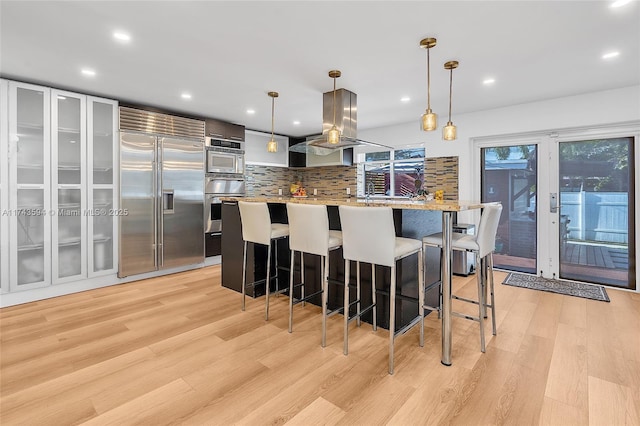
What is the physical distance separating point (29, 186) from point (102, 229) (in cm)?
87

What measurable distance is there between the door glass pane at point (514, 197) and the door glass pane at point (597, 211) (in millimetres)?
338

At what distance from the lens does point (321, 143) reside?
3941 mm

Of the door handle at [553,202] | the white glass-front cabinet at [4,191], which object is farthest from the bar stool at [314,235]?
the door handle at [553,202]

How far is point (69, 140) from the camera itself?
384 cm

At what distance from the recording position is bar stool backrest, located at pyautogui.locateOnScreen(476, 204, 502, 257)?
2.32 m

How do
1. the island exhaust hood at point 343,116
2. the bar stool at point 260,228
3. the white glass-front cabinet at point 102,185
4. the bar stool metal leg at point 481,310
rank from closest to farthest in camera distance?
the bar stool metal leg at point 481,310, the bar stool at point 260,228, the island exhaust hood at point 343,116, the white glass-front cabinet at point 102,185

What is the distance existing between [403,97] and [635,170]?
9.38 feet

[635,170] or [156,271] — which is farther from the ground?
[635,170]

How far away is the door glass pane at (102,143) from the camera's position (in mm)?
3996

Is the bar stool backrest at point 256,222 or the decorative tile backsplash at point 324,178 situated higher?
the decorative tile backsplash at point 324,178

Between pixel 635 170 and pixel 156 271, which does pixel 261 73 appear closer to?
pixel 156 271

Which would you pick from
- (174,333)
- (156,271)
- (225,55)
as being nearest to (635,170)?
(225,55)

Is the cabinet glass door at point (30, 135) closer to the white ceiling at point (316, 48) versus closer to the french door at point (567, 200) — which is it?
the white ceiling at point (316, 48)

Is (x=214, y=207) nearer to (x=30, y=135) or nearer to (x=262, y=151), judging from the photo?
(x=262, y=151)
